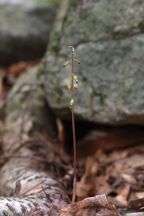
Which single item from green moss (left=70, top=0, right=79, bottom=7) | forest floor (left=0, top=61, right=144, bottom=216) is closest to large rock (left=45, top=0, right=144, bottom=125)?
green moss (left=70, top=0, right=79, bottom=7)

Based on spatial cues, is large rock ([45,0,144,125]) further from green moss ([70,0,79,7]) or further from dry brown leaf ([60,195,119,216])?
dry brown leaf ([60,195,119,216])

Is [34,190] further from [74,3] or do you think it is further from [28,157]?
[74,3]

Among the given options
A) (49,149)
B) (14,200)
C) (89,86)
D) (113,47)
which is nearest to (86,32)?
(113,47)

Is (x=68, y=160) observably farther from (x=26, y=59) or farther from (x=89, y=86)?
(x=26, y=59)

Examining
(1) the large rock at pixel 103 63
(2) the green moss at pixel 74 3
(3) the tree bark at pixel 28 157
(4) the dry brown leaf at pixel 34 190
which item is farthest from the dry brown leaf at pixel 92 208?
(2) the green moss at pixel 74 3

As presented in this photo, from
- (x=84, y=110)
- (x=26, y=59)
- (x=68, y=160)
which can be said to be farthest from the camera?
(x=26, y=59)

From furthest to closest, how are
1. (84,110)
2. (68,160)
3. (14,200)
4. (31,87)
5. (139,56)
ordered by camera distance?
1. (31,87)
2. (68,160)
3. (84,110)
4. (139,56)
5. (14,200)

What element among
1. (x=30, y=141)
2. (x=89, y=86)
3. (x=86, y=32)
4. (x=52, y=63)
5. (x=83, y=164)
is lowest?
(x=83, y=164)
